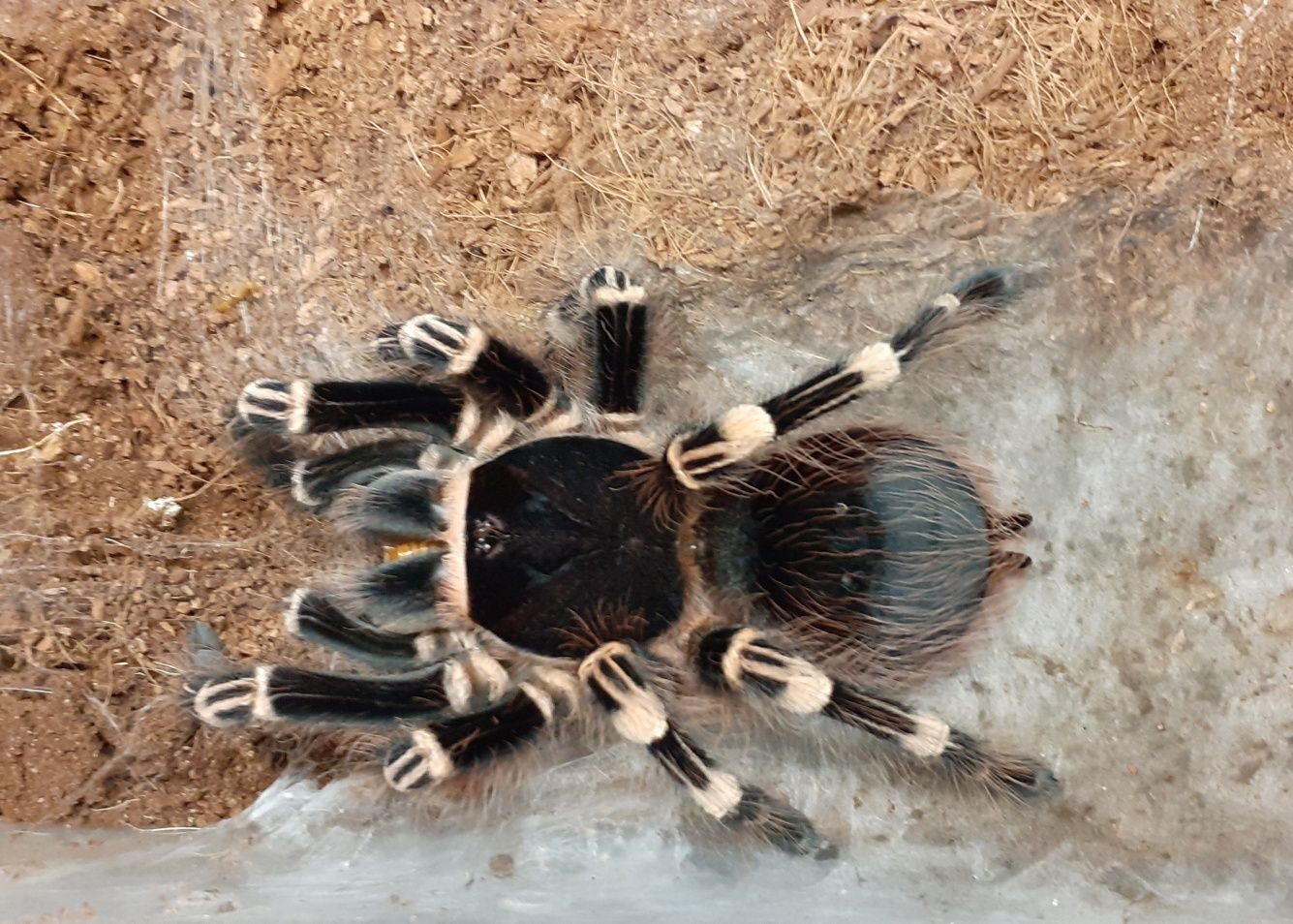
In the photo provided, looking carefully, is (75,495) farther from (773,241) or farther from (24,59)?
(773,241)

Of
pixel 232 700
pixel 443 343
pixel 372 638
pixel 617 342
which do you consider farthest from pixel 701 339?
pixel 232 700

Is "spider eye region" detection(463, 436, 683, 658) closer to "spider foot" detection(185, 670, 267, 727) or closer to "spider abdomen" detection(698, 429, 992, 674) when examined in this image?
"spider abdomen" detection(698, 429, 992, 674)

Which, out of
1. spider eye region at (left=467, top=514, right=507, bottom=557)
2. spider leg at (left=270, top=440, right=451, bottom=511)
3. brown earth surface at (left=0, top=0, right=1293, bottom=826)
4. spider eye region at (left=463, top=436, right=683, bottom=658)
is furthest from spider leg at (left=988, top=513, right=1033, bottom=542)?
spider leg at (left=270, top=440, right=451, bottom=511)

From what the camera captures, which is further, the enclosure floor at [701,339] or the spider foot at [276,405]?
the enclosure floor at [701,339]

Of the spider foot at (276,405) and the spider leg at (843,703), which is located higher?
the spider foot at (276,405)

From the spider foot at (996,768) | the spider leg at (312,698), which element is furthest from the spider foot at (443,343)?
the spider foot at (996,768)

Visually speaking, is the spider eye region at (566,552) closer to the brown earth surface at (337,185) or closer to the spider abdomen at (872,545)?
the spider abdomen at (872,545)

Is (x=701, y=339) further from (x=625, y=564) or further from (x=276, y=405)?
(x=276, y=405)
